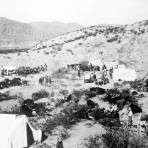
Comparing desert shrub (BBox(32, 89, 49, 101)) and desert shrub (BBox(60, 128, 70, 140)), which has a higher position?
desert shrub (BBox(32, 89, 49, 101))

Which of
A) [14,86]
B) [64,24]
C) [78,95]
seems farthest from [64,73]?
[64,24]

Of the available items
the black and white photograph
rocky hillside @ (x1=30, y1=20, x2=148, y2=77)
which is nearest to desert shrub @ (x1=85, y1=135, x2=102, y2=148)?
the black and white photograph

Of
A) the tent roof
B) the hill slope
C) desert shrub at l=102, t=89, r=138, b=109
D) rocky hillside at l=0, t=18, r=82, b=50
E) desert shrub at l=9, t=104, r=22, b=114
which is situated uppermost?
rocky hillside at l=0, t=18, r=82, b=50

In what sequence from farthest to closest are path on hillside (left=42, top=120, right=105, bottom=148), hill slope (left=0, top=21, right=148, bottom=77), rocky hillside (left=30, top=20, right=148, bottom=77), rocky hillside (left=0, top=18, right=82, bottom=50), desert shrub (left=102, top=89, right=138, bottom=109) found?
rocky hillside (left=0, top=18, right=82, bottom=50) < hill slope (left=0, top=21, right=148, bottom=77) < rocky hillside (left=30, top=20, right=148, bottom=77) < desert shrub (left=102, top=89, right=138, bottom=109) < path on hillside (left=42, top=120, right=105, bottom=148)

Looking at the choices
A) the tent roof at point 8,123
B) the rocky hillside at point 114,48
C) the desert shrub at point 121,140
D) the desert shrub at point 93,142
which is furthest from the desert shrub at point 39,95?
the rocky hillside at point 114,48

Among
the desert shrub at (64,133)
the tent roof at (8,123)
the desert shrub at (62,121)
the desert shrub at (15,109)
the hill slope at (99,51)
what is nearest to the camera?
the tent roof at (8,123)

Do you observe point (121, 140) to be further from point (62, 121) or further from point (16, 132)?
point (16, 132)

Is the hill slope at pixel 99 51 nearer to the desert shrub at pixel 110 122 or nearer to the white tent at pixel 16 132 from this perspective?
the desert shrub at pixel 110 122

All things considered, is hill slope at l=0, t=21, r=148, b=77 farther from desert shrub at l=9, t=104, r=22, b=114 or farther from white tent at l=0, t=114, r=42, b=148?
white tent at l=0, t=114, r=42, b=148
